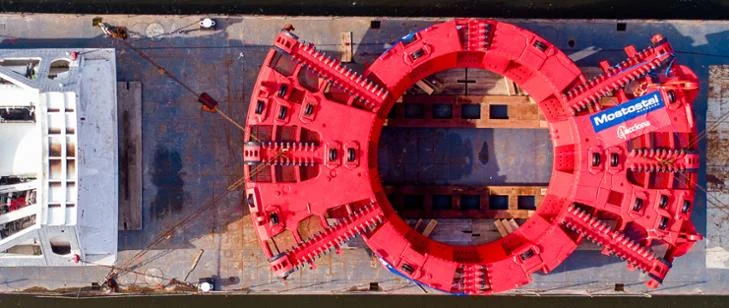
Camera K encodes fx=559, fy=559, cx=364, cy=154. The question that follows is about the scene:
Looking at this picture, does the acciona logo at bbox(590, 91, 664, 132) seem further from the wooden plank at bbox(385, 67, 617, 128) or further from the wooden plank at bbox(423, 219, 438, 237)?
the wooden plank at bbox(423, 219, 438, 237)

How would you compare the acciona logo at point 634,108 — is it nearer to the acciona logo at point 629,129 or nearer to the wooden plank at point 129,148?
the acciona logo at point 629,129

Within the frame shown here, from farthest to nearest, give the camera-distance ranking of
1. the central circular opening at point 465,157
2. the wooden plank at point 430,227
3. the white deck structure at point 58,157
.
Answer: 1. the central circular opening at point 465,157
2. the wooden plank at point 430,227
3. the white deck structure at point 58,157

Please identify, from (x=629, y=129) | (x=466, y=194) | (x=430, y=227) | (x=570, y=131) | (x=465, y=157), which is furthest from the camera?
(x=465, y=157)

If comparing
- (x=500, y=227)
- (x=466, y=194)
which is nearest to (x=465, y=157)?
(x=466, y=194)

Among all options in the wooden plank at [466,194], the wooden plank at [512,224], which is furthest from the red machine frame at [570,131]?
the wooden plank at [466,194]

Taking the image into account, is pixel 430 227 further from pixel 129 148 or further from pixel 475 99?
pixel 129 148

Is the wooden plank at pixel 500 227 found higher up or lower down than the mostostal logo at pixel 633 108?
lower down

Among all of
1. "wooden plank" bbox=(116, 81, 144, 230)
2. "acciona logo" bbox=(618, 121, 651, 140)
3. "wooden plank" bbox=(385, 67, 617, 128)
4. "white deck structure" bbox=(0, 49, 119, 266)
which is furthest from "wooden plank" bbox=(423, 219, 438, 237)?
"white deck structure" bbox=(0, 49, 119, 266)
